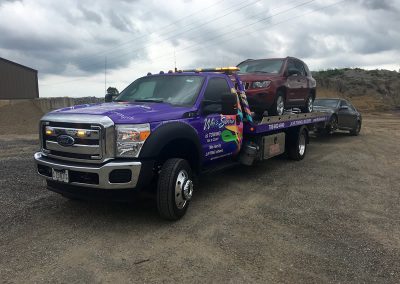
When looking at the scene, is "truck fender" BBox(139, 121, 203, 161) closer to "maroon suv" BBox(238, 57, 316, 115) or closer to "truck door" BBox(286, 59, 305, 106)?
"maroon suv" BBox(238, 57, 316, 115)

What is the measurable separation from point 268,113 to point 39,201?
17.3ft

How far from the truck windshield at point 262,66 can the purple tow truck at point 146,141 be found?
279cm

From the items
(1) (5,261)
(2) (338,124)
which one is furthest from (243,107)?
(2) (338,124)

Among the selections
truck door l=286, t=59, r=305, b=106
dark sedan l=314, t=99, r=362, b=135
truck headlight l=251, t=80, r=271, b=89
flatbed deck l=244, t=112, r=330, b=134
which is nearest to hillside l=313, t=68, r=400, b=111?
dark sedan l=314, t=99, r=362, b=135

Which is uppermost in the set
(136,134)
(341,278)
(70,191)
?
(136,134)

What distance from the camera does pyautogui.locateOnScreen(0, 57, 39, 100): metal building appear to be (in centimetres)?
3582

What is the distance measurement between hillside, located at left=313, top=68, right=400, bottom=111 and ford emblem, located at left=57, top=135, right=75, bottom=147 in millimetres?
40190

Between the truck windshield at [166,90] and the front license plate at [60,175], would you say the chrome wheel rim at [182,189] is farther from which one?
the front license plate at [60,175]

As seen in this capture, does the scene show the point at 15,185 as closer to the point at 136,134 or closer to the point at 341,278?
the point at 136,134

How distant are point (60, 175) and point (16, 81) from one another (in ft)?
123

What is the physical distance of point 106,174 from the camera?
459 centimetres

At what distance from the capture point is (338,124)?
1585cm

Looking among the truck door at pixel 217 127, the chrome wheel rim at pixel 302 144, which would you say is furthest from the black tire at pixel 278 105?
the truck door at pixel 217 127

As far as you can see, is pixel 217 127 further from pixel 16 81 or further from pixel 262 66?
pixel 16 81
